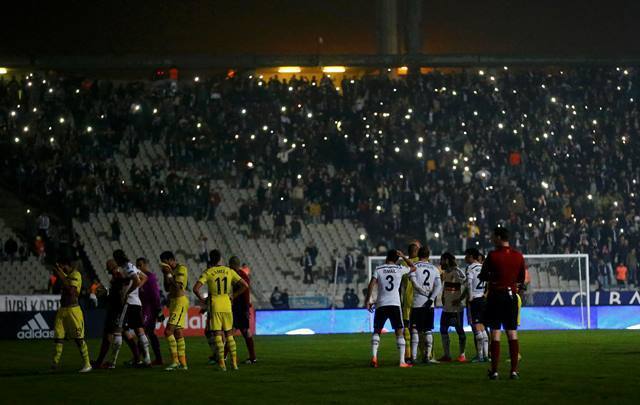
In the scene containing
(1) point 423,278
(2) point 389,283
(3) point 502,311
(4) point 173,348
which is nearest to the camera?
(3) point 502,311

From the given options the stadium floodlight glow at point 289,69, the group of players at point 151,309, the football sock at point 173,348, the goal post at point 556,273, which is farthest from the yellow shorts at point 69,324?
the stadium floodlight glow at point 289,69

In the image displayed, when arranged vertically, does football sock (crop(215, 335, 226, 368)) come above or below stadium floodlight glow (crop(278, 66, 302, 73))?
below

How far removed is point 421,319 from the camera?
23.3 m

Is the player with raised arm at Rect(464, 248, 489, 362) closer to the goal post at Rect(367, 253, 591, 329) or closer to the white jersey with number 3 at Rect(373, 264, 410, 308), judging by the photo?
the white jersey with number 3 at Rect(373, 264, 410, 308)

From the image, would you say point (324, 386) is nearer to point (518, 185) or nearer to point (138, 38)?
point (518, 185)

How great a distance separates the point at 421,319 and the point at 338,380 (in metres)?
4.38

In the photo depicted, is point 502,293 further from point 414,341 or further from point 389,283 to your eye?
point 414,341

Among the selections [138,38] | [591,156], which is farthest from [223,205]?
[591,156]

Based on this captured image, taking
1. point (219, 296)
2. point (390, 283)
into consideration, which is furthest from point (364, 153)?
point (219, 296)

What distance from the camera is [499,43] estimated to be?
59.2 meters

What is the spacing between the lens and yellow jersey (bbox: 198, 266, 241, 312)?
70.2ft

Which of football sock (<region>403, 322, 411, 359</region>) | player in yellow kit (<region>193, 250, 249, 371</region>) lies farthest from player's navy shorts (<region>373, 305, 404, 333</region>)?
player in yellow kit (<region>193, 250, 249, 371</region>)

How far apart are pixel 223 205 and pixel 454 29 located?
16.0 meters

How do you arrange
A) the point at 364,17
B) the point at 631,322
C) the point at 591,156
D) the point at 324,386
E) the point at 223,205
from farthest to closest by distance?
1. the point at 364,17
2. the point at 591,156
3. the point at 223,205
4. the point at 631,322
5. the point at 324,386
